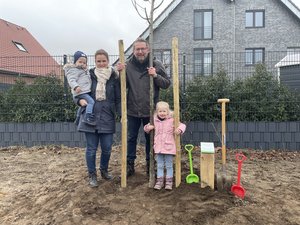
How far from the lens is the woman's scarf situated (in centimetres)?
443

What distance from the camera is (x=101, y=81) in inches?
175

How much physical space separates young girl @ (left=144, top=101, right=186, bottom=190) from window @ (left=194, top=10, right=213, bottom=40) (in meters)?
19.4

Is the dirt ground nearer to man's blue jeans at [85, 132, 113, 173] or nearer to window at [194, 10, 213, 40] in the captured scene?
man's blue jeans at [85, 132, 113, 173]

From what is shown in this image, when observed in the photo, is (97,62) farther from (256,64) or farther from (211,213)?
(256,64)

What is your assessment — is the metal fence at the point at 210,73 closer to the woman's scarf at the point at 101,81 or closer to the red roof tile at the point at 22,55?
the red roof tile at the point at 22,55

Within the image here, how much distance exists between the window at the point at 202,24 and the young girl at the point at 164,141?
19.4 metres

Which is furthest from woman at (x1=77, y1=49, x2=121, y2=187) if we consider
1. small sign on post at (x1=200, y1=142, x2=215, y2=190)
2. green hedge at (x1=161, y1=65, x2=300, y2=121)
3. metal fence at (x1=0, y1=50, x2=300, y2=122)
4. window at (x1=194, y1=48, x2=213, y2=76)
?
window at (x1=194, y1=48, x2=213, y2=76)

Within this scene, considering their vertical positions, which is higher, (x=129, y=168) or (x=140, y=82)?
(x=140, y=82)

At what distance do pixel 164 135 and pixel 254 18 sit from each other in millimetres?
20855

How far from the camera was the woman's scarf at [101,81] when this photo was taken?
14.5 ft

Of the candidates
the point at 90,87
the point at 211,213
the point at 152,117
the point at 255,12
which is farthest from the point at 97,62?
the point at 255,12

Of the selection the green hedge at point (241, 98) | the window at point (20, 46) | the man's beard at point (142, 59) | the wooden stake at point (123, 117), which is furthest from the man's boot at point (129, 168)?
the window at point (20, 46)

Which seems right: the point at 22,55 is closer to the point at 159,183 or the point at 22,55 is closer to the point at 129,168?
the point at 129,168

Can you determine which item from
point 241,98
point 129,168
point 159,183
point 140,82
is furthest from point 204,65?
point 159,183
